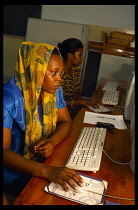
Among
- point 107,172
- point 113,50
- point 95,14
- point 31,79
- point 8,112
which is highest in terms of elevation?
point 95,14

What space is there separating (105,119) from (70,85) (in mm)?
723

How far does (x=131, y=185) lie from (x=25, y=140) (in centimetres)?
55

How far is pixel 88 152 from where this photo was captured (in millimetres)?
905

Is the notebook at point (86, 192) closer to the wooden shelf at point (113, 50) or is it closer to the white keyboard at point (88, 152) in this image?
the white keyboard at point (88, 152)

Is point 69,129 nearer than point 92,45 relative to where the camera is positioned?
Yes

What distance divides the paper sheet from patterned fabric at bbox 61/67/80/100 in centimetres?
59

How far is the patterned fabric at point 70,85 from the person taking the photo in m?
1.97

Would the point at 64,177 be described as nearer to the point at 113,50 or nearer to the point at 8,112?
the point at 8,112

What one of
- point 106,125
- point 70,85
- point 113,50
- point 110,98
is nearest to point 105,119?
point 106,125

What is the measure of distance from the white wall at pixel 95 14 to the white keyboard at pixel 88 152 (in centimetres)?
265

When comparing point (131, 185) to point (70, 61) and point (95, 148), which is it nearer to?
point (95, 148)

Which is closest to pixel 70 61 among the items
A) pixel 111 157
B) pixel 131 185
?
pixel 111 157

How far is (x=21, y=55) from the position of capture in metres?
1.09

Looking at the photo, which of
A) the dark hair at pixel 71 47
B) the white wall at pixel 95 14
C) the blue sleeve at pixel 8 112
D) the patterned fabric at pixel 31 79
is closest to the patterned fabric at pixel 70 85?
the dark hair at pixel 71 47
